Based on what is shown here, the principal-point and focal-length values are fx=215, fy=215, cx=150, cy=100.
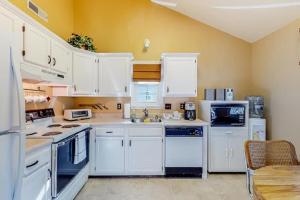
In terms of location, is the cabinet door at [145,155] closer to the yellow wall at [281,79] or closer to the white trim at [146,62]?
the white trim at [146,62]

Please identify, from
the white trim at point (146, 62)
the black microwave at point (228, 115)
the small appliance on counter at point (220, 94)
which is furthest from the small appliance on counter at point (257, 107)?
the white trim at point (146, 62)

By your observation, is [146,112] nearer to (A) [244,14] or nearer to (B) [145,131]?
(B) [145,131]

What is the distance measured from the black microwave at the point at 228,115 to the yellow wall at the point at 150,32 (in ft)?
2.18

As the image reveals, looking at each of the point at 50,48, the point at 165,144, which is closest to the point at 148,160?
the point at 165,144

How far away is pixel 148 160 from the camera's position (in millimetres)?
3453

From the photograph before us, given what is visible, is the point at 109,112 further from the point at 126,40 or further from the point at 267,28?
the point at 267,28

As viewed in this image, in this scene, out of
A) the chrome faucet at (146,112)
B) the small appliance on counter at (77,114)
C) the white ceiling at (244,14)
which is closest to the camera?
the white ceiling at (244,14)

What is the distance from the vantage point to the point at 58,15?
3559 millimetres

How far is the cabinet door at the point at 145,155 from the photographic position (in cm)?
344

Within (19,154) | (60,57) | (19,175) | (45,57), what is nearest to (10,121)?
(19,154)

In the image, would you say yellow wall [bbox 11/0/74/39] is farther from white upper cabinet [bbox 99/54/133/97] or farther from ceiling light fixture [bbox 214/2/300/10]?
ceiling light fixture [bbox 214/2/300/10]

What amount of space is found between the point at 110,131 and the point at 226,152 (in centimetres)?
196

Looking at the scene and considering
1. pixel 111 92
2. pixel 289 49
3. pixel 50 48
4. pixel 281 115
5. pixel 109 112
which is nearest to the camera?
pixel 50 48

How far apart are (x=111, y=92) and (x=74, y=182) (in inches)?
64.4
